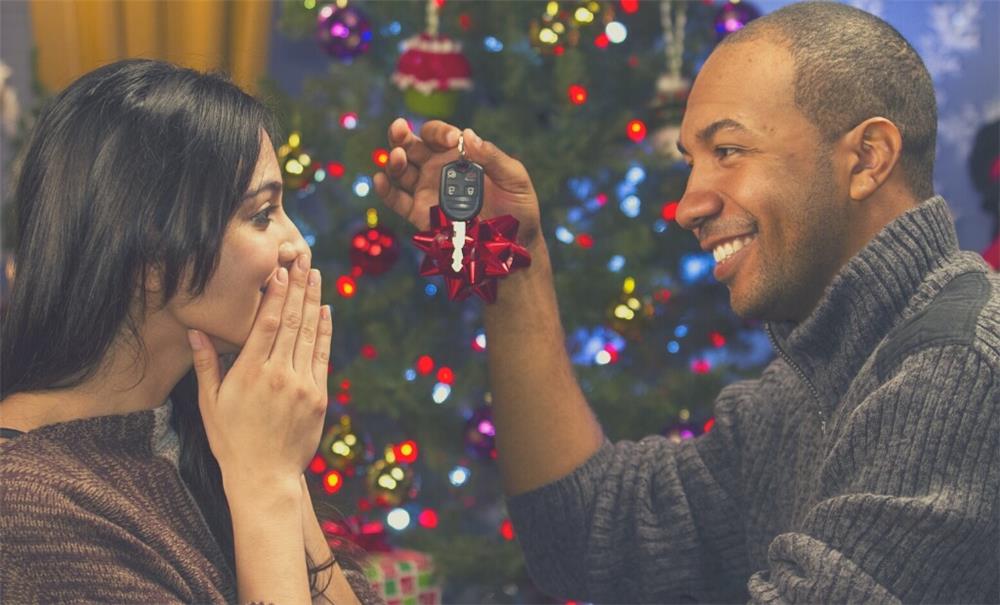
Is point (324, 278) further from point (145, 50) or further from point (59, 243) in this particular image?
point (59, 243)

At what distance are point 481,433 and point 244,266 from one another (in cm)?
161

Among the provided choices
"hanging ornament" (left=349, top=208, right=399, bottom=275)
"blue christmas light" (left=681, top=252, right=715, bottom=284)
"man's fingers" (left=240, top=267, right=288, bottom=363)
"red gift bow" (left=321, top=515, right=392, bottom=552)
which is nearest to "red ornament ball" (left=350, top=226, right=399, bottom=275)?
"hanging ornament" (left=349, top=208, right=399, bottom=275)

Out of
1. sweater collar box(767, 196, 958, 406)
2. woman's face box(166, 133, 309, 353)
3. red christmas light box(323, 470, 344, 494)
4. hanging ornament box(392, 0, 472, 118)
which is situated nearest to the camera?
woman's face box(166, 133, 309, 353)

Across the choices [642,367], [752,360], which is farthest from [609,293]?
[752,360]

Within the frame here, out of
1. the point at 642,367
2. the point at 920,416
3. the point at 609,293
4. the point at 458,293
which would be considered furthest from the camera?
the point at 642,367

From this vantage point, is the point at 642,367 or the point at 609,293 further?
the point at 642,367

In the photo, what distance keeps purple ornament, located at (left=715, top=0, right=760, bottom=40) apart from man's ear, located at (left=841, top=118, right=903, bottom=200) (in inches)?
49.4

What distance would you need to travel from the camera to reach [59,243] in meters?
1.60

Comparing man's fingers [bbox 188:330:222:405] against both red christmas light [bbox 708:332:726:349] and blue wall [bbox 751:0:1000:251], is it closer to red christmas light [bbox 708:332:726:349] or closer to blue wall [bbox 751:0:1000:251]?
red christmas light [bbox 708:332:726:349]

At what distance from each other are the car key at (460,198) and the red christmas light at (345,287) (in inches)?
51.5

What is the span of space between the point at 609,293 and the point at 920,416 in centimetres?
149

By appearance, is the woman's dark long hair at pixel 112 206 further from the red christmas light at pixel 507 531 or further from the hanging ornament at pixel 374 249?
the red christmas light at pixel 507 531

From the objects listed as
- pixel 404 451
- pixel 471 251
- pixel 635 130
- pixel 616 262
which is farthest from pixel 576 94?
pixel 471 251

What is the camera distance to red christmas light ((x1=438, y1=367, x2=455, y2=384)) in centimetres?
323
